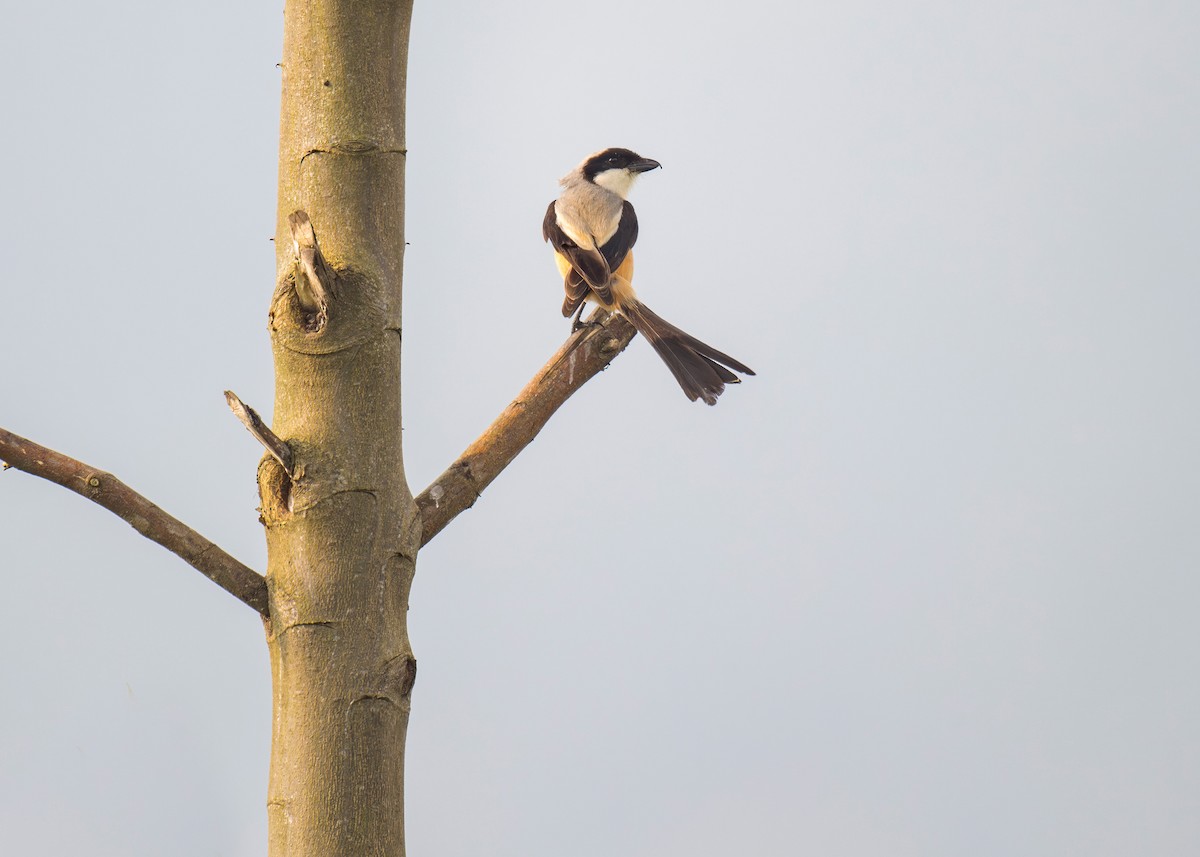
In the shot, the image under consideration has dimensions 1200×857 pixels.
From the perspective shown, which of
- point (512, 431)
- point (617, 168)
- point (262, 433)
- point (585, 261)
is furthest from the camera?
point (617, 168)

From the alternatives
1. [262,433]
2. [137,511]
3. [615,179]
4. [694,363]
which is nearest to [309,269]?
[262,433]

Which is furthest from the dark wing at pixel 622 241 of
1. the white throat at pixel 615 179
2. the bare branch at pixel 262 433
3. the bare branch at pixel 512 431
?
the bare branch at pixel 262 433

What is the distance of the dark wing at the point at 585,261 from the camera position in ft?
5.84

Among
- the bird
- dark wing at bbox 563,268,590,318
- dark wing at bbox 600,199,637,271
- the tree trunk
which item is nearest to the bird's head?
the bird

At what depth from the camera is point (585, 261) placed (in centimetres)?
181

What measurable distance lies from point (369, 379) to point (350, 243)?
125 millimetres

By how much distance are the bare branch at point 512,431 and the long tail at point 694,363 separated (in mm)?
244

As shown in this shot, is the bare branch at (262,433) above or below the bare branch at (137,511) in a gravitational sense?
above

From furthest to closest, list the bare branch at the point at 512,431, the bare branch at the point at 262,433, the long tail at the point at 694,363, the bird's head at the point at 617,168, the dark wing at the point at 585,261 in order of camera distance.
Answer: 1. the bird's head at the point at 617,168
2. the dark wing at the point at 585,261
3. the long tail at the point at 694,363
4. the bare branch at the point at 512,431
5. the bare branch at the point at 262,433

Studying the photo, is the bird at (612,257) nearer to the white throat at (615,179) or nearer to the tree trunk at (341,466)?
the white throat at (615,179)

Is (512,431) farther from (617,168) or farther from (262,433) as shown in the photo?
(617,168)

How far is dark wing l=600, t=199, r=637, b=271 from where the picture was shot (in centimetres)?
183

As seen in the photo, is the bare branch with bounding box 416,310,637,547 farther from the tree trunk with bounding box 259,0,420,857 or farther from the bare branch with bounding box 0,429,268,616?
the bare branch with bounding box 0,429,268,616

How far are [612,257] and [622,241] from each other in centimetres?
7
